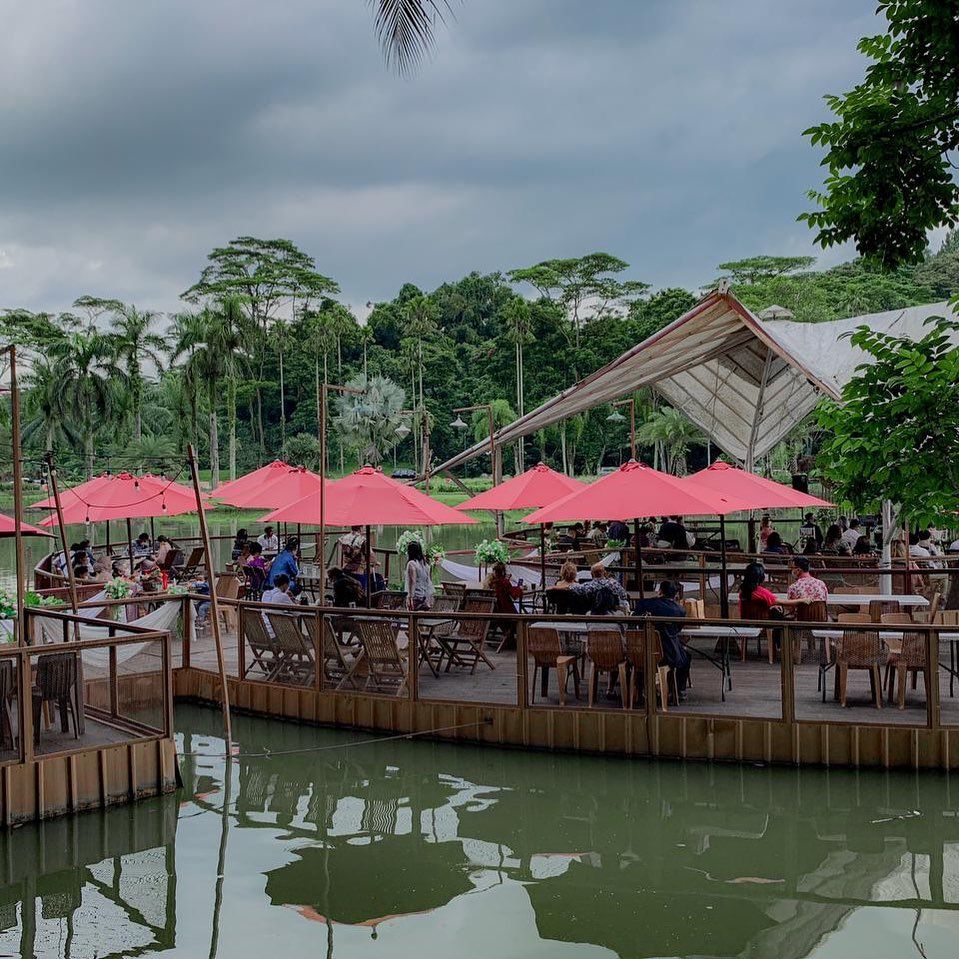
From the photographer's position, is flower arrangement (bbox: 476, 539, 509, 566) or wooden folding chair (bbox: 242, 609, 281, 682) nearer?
wooden folding chair (bbox: 242, 609, 281, 682)

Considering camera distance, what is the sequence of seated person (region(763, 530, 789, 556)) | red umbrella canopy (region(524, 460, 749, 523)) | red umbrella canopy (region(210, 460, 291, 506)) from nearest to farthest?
red umbrella canopy (region(524, 460, 749, 523)) < seated person (region(763, 530, 789, 556)) < red umbrella canopy (region(210, 460, 291, 506))

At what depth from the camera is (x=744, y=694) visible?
10023 millimetres

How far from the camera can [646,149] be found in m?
86.4

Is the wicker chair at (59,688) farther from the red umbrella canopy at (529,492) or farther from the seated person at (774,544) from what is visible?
the seated person at (774,544)

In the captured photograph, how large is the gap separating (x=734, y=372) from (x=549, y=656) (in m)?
13.9

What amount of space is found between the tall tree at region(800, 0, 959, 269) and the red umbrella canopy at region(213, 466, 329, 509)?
32.9 feet

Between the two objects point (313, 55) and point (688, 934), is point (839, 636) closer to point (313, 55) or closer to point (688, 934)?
point (688, 934)

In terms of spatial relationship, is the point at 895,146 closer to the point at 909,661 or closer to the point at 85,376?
the point at 909,661

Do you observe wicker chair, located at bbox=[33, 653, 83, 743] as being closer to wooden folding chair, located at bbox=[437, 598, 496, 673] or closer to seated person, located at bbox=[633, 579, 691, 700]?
wooden folding chair, located at bbox=[437, 598, 496, 673]

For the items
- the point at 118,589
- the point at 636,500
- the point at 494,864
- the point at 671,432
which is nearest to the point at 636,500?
the point at 636,500

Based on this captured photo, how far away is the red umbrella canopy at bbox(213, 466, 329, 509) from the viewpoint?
52.5ft

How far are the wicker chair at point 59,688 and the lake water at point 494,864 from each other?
2.58 feet

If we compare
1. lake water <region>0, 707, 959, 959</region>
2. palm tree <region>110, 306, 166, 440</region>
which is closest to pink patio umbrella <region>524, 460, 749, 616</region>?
lake water <region>0, 707, 959, 959</region>

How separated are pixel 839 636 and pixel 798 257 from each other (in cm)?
6484
